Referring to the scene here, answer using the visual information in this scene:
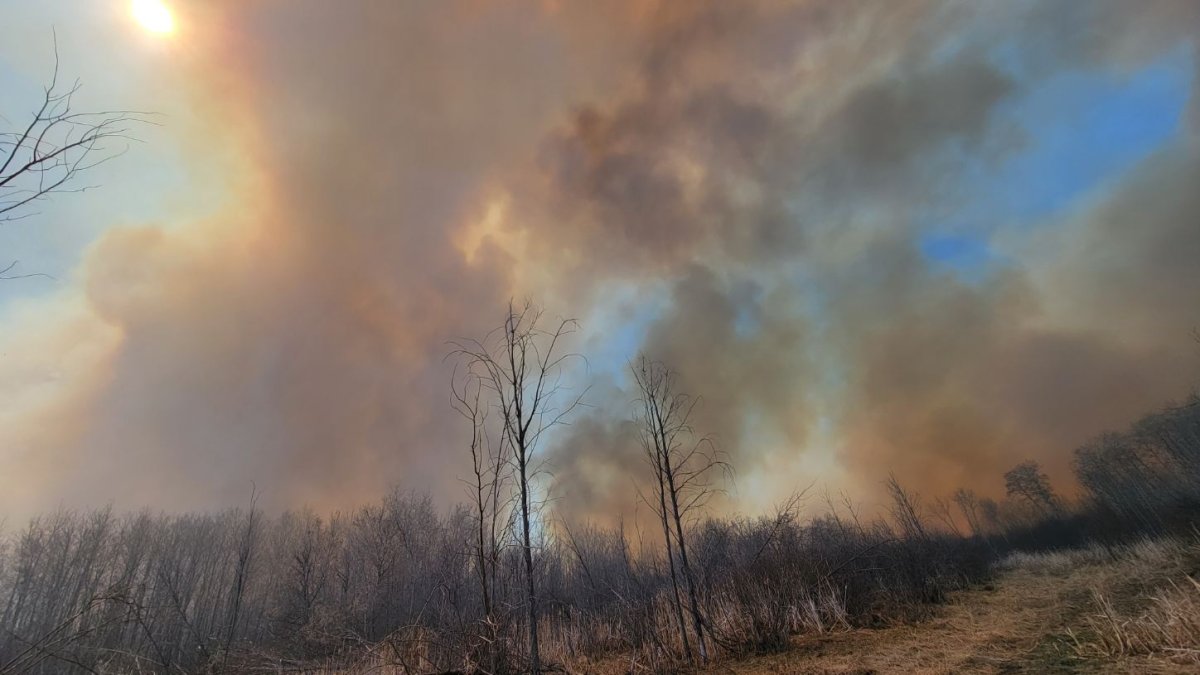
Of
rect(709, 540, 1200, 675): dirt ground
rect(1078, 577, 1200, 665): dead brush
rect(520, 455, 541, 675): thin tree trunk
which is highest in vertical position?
rect(520, 455, 541, 675): thin tree trunk

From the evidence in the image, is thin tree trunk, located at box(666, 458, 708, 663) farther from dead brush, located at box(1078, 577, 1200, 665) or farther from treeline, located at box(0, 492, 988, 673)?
dead brush, located at box(1078, 577, 1200, 665)

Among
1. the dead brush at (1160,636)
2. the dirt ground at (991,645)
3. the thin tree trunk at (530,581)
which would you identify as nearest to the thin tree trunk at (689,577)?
the dirt ground at (991,645)

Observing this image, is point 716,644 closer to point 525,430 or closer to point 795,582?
point 795,582

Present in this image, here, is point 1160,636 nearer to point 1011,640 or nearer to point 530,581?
point 1011,640

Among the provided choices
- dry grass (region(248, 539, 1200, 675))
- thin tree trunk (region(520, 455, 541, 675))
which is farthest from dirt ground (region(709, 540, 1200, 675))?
thin tree trunk (region(520, 455, 541, 675))

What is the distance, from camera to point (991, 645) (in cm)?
1023

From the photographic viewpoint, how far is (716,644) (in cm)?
1127

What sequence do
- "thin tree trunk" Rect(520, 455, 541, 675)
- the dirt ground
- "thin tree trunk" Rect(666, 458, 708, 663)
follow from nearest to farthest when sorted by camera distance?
"thin tree trunk" Rect(520, 455, 541, 675), the dirt ground, "thin tree trunk" Rect(666, 458, 708, 663)

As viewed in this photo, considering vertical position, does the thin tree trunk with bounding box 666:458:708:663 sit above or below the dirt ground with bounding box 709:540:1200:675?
above

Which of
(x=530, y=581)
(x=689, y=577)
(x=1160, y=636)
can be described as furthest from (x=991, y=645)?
(x=530, y=581)

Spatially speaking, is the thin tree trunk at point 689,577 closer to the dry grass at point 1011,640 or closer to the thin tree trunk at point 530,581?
the dry grass at point 1011,640

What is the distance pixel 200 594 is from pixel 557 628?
166 feet

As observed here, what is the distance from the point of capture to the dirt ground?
768 centimetres

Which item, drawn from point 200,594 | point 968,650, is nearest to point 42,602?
point 200,594
